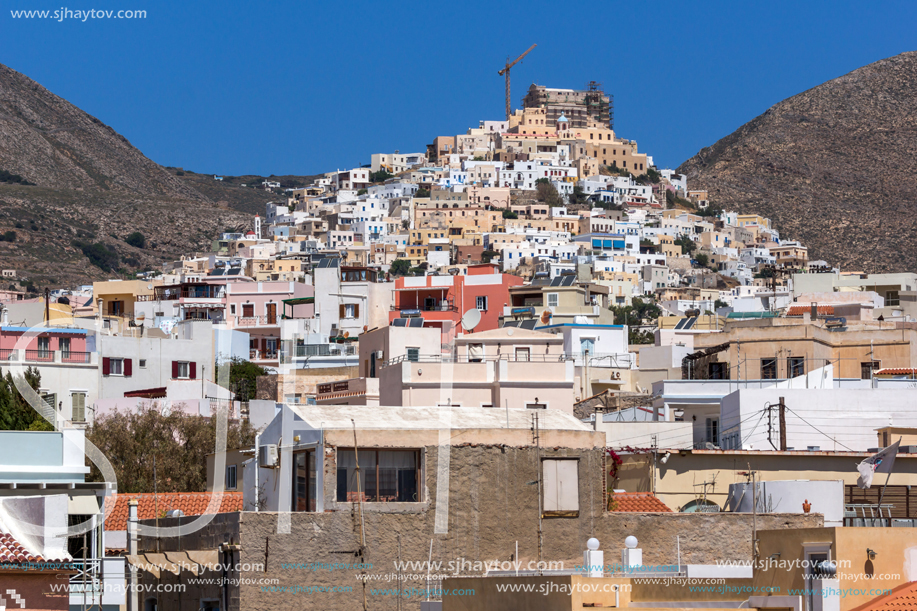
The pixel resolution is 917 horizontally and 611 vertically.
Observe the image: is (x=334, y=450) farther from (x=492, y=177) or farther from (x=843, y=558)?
(x=492, y=177)

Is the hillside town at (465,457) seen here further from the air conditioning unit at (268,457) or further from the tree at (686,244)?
the tree at (686,244)

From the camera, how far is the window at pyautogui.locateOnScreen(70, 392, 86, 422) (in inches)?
1495

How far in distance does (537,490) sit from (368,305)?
39294 millimetres

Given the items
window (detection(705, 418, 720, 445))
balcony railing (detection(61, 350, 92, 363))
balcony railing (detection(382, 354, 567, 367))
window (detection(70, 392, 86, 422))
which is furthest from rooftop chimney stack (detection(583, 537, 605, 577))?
balcony railing (detection(61, 350, 92, 363))

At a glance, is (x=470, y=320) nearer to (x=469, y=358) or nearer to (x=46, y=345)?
(x=469, y=358)

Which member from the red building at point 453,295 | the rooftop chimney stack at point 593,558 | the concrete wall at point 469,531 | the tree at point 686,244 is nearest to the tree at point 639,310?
the tree at point 686,244

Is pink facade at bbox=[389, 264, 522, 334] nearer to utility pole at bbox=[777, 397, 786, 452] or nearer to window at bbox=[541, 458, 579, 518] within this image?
utility pole at bbox=[777, 397, 786, 452]

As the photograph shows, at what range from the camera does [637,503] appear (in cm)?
1712

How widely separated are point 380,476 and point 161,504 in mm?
5859

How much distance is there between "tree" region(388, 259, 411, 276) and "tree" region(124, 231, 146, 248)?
56.1 metres

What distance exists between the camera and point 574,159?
7190 inches

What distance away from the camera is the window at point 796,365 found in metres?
30.4

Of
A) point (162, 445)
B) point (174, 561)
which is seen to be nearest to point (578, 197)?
point (162, 445)

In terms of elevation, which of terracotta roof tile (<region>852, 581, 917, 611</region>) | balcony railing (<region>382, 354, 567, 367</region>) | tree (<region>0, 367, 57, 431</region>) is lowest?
terracotta roof tile (<region>852, 581, 917, 611</region>)
